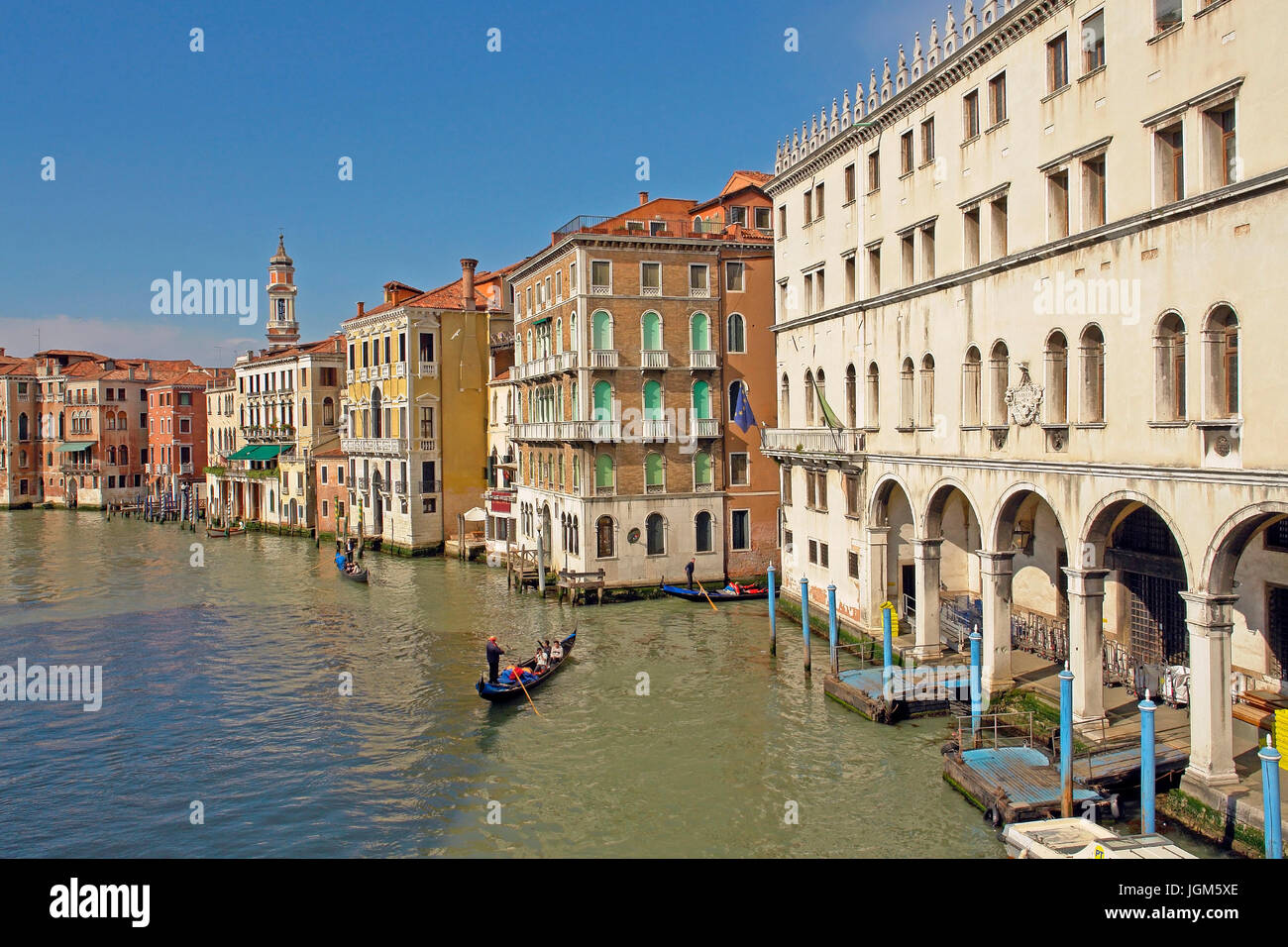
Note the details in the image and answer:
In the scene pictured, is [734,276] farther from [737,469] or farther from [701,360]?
[737,469]

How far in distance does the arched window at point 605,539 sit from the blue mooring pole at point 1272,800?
24417mm

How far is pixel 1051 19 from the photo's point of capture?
17.3 m

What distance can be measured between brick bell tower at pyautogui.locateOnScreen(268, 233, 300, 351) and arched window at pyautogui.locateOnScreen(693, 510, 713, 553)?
47224 mm

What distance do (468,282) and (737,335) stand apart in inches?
746

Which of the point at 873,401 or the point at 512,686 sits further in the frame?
the point at 873,401

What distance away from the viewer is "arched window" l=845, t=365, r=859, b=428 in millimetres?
25984

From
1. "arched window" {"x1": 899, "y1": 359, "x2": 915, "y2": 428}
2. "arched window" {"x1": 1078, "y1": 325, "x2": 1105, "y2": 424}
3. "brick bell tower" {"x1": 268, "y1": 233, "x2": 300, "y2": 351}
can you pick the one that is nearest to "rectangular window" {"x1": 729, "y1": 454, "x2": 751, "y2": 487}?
"arched window" {"x1": 899, "y1": 359, "x2": 915, "y2": 428}

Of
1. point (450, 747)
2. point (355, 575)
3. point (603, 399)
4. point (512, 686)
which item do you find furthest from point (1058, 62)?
point (355, 575)

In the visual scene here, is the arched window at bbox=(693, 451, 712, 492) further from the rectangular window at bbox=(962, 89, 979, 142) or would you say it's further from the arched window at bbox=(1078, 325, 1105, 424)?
the arched window at bbox=(1078, 325, 1105, 424)

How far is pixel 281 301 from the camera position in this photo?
238 ft

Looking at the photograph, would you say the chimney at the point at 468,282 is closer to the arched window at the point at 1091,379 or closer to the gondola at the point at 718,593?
the gondola at the point at 718,593

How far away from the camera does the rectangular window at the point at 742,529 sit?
119 ft

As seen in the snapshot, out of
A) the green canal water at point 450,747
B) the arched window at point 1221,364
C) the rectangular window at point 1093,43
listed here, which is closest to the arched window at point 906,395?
the green canal water at point 450,747
